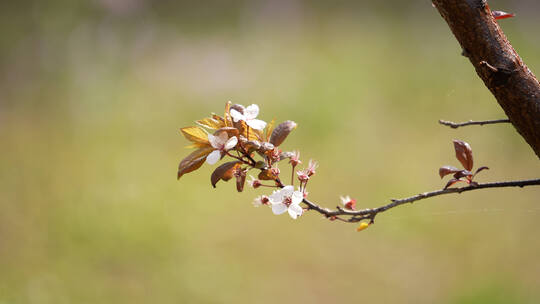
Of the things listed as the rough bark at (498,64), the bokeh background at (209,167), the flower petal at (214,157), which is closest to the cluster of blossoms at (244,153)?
the flower petal at (214,157)

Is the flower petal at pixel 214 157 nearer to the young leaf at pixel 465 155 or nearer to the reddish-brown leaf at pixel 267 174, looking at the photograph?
the reddish-brown leaf at pixel 267 174

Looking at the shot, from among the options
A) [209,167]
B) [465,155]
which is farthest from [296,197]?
[209,167]

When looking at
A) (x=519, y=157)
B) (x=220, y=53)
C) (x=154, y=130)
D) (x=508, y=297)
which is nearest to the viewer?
(x=508, y=297)

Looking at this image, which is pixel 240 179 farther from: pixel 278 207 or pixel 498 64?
pixel 498 64

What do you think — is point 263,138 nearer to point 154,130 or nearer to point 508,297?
point 508,297

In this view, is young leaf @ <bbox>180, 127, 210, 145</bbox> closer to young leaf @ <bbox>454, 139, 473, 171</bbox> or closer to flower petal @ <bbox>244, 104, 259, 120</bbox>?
flower petal @ <bbox>244, 104, 259, 120</bbox>

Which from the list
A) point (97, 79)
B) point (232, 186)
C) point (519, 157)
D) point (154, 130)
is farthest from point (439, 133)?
point (97, 79)

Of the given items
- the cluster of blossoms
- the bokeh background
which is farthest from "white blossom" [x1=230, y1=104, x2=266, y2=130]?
the bokeh background
